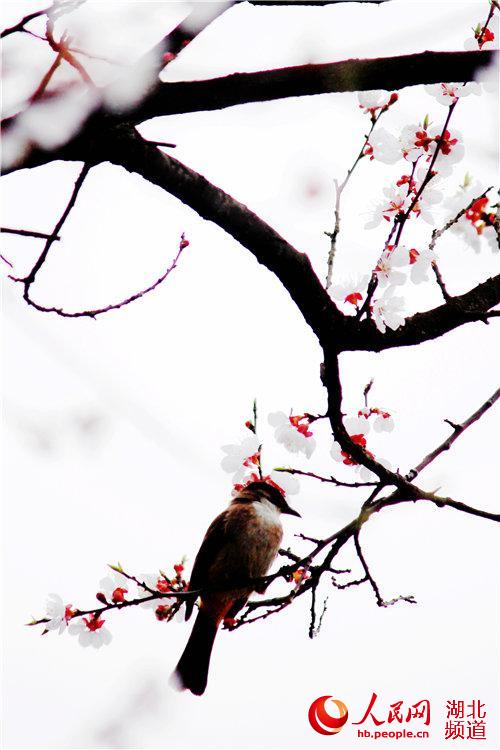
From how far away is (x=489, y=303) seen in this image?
3.58m

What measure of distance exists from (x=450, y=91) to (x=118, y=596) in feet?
8.73

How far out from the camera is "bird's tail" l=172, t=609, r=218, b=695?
14.5ft

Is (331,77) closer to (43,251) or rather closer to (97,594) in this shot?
(43,251)

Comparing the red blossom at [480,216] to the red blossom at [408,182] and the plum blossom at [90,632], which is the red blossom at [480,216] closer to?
the red blossom at [408,182]

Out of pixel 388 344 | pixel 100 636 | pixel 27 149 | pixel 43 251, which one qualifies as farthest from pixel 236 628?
pixel 27 149

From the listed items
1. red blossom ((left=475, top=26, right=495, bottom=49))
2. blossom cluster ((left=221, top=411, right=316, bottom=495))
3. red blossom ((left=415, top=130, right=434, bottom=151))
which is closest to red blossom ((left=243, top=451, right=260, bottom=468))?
blossom cluster ((left=221, top=411, right=316, bottom=495))

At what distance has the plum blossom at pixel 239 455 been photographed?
3.71 meters

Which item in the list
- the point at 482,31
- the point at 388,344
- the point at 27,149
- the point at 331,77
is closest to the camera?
the point at 27,149

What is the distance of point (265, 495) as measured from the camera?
4492 mm

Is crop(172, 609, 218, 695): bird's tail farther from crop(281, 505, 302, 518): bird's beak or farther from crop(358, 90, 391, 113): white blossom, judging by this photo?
crop(358, 90, 391, 113): white blossom

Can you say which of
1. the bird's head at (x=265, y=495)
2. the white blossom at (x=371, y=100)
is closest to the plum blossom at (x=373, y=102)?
the white blossom at (x=371, y=100)

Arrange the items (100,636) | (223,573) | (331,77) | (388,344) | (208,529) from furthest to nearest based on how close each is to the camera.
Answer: (208,529), (223,573), (100,636), (388,344), (331,77)

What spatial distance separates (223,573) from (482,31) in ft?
11.0

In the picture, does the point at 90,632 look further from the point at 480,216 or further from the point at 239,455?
the point at 480,216
